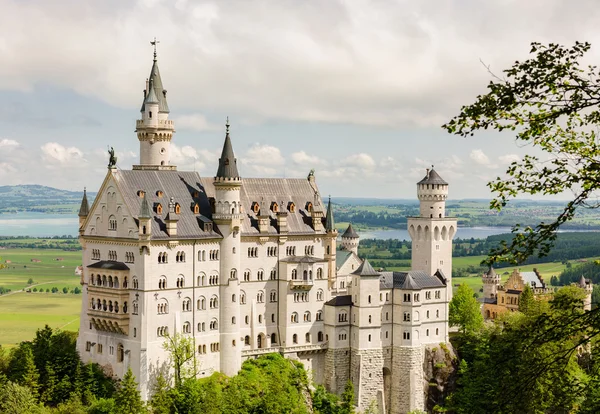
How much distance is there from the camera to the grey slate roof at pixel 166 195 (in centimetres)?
9656

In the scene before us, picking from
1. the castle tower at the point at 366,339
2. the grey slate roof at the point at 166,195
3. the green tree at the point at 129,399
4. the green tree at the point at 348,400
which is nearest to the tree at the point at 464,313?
the castle tower at the point at 366,339

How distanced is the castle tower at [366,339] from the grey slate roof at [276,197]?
8238 millimetres

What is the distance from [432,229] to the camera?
120375 mm

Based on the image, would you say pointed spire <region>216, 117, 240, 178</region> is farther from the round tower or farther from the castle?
the castle

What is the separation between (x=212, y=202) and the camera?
340ft

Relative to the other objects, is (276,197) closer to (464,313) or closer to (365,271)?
(365,271)

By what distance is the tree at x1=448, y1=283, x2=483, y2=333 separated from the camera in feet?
406

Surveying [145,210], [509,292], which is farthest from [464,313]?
[145,210]

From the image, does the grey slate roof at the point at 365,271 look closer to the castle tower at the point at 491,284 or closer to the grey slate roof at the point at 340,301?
the grey slate roof at the point at 340,301

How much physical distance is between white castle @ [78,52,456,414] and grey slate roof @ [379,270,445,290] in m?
0.16

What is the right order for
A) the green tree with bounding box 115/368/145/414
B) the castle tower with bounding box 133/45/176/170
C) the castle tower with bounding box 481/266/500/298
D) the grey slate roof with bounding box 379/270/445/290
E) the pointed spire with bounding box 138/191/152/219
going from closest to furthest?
the green tree with bounding box 115/368/145/414 < the pointed spire with bounding box 138/191/152/219 < the castle tower with bounding box 133/45/176/170 < the grey slate roof with bounding box 379/270/445/290 < the castle tower with bounding box 481/266/500/298

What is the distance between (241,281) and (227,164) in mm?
13040

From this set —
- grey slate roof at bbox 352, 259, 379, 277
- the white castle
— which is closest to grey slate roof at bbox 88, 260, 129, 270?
the white castle

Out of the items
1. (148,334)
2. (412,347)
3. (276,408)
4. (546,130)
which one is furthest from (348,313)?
(546,130)
